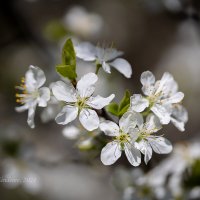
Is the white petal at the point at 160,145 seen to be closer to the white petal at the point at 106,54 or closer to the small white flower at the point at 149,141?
the small white flower at the point at 149,141

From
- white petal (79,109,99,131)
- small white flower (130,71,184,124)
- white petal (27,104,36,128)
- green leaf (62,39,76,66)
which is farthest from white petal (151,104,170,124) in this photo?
white petal (27,104,36,128)

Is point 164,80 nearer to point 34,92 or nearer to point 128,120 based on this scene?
point 128,120

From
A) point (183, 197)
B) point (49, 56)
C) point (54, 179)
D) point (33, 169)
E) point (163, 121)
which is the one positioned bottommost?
point (54, 179)

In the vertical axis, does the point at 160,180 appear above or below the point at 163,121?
below

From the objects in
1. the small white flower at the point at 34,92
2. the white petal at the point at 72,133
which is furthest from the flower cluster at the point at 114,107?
the white petal at the point at 72,133

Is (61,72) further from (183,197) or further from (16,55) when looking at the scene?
(16,55)

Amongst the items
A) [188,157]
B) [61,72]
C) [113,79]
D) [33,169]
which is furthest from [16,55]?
[61,72]

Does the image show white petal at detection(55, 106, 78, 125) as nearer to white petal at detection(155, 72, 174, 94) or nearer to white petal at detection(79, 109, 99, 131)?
white petal at detection(79, 109, 99, 131)

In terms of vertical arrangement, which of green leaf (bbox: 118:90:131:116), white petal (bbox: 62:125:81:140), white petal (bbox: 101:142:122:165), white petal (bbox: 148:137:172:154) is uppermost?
green leaf (bbox: 118:90:131:116)
